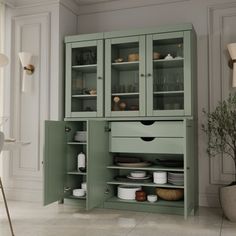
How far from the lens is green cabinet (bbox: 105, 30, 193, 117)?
319 centimetres

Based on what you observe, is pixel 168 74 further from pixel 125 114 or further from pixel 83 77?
pixel 83 77

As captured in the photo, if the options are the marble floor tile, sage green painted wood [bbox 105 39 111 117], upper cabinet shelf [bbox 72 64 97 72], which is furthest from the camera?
upper cabinet shelf [bbox 72 64 97 72]

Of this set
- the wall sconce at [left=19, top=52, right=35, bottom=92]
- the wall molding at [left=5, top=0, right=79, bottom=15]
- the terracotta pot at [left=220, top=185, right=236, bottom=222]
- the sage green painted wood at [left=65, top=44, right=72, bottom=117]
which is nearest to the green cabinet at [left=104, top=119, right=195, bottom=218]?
the terracotta pot at [left=220, top=185, right=236, bottom=222]

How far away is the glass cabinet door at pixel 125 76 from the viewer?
332cm

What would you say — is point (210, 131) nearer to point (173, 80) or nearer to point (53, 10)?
point (173, 80)

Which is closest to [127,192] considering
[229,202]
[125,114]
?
[125,114]

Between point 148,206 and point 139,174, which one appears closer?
point 148,206

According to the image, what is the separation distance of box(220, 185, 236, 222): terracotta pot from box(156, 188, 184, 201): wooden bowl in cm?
44

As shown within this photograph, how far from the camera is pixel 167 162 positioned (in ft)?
10.7

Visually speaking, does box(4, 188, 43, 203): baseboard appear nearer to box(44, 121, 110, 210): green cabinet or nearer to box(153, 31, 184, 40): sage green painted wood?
box(44, 121, 110, 210): green cabinet

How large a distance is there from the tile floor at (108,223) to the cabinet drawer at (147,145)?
2.00 feet

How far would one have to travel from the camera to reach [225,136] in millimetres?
3342

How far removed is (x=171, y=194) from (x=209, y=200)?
0.51m

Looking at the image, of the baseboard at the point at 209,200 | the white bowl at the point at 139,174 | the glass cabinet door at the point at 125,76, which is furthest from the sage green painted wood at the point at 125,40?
the baseboard at the point at 209,200
